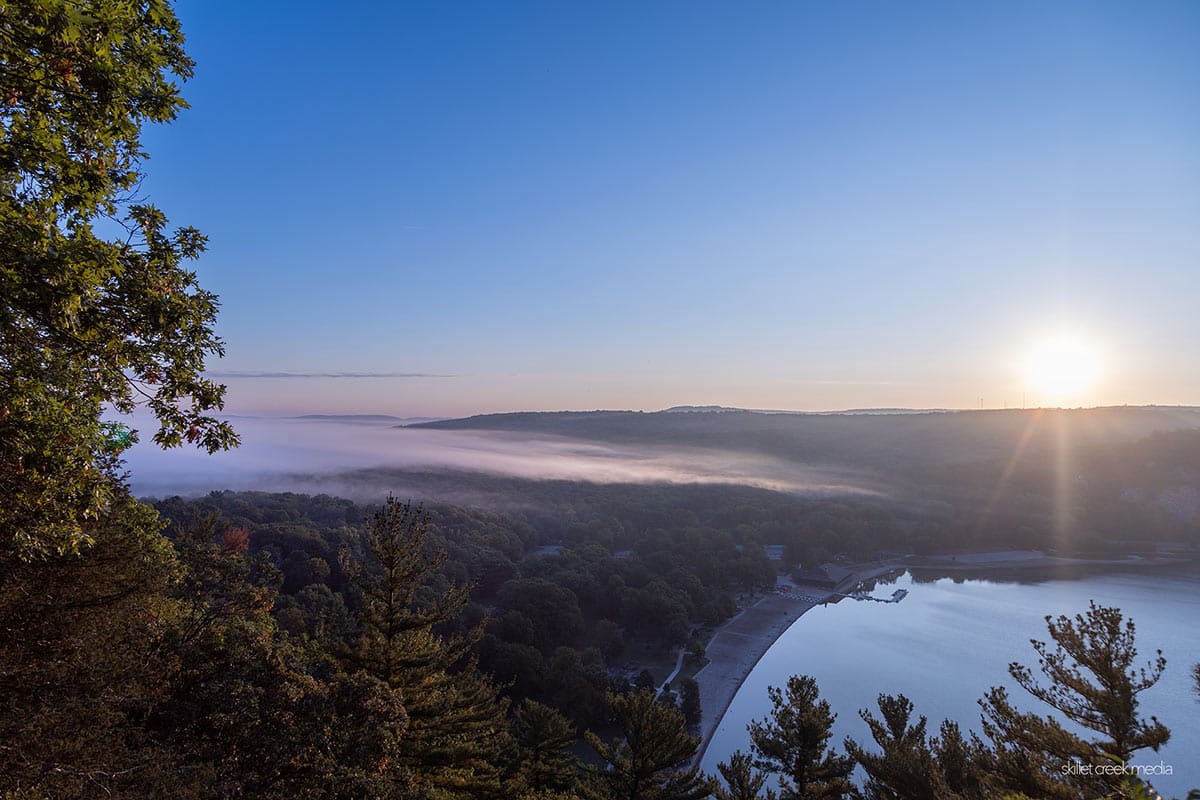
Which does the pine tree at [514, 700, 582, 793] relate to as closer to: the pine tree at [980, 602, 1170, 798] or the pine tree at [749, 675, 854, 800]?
the pine tree at [749, 675, 854, 800]

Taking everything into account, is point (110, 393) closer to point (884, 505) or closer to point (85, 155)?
point (85, 155)

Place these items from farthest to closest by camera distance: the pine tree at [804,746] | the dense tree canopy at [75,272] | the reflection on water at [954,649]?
the reflection on water at [954,649]
the pine tree at [804,746]
the dense tree canopy at [75,272]

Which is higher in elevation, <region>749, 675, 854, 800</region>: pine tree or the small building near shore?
<region>749, 675, 854, 800</region>: pine tree

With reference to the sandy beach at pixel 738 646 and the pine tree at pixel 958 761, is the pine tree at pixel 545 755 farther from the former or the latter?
the sandy beach at pixel 738 646

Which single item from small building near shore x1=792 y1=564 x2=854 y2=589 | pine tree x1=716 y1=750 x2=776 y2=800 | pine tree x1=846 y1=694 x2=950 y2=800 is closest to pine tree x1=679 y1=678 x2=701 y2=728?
pine tree x1=846 y1=694 x2=950 y2=800

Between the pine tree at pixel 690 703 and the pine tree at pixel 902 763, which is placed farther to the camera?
the pine tree at pixel 690 703

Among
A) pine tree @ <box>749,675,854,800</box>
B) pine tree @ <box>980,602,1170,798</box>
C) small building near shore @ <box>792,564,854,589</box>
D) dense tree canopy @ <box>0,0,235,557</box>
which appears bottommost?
small building near shore @ <box>792,564,854,589</box>

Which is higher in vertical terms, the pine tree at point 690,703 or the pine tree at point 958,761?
the pine tree at point 958,761

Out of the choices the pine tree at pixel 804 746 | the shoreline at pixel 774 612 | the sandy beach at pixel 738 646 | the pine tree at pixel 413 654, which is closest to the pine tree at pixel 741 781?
the pine tree at pixel 804 746

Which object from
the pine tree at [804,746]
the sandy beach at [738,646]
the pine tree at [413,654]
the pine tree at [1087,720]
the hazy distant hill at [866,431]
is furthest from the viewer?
the hazy distant hill at [866,431]
